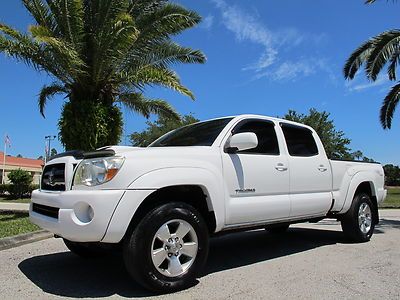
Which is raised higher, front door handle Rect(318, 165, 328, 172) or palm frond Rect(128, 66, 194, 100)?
palm frond Rect(128, 66, 194, 100)

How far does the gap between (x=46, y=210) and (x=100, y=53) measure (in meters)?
8.66

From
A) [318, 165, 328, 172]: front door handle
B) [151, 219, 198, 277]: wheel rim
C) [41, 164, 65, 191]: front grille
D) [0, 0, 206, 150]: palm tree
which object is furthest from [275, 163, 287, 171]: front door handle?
[0, 0, 206, 150]: palm tree

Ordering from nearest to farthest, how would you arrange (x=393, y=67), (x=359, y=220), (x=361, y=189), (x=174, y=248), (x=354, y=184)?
(x=174, y=248) → (x=354, y=184) → (x=359, y=220) → (x=361, y=189) → (x=393, y=67)

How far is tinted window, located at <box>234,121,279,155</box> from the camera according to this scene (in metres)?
5.94

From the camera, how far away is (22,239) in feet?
25.3

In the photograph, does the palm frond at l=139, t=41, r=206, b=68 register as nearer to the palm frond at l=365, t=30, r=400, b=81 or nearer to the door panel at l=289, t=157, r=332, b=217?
the palm frond at l=365, t=30, r=400, b=81

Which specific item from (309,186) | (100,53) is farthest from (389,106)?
(309,186)

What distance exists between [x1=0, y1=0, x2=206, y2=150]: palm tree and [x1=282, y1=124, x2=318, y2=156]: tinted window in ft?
22.7

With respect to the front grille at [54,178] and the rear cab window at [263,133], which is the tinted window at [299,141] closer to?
the rear cab window at [263,133]

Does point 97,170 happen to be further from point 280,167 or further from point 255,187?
point 280,167

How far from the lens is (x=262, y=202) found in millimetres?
5582

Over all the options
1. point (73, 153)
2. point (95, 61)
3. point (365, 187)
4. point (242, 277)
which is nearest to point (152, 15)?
point (95, 61)

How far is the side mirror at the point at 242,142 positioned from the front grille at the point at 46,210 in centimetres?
211

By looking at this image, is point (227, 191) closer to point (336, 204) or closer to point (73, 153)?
point (73, 153)
